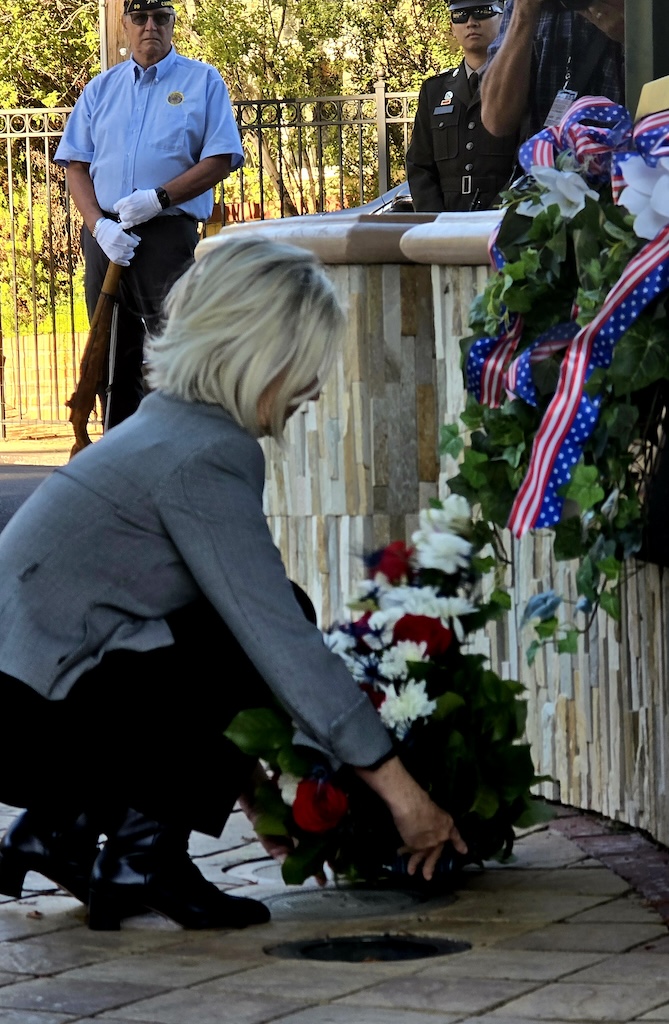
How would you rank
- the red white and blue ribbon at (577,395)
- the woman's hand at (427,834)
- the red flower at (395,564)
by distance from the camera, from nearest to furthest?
the red white and blue ribbon at (577,395), the woman's hand at (427,834), the red flower at (395,564)

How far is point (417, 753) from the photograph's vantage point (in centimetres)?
316

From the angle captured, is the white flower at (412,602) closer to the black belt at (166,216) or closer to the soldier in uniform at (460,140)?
the soldier in uniform at (460,140)

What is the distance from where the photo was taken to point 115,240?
24.1 ft

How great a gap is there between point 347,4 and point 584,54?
51.6 feet

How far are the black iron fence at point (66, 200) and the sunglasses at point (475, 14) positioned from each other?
4.52 metres

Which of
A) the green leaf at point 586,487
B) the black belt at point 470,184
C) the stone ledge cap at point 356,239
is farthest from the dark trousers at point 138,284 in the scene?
the green leaf at point 586,487

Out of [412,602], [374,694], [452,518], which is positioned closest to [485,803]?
[374,694]

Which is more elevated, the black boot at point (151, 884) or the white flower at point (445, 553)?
the white flower at point (445, 553)

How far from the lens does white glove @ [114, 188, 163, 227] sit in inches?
285

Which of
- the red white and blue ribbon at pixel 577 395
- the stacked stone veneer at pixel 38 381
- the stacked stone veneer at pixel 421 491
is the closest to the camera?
the red white and blue ribbon at pixel 577 395

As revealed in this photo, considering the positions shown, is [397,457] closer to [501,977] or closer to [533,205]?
[533,205]

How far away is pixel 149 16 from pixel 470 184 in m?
1.85

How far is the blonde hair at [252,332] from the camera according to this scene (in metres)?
2.99

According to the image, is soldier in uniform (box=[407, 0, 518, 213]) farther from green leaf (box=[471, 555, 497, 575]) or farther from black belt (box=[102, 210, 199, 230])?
green leaf (box=[471, 555, 497, 575])
